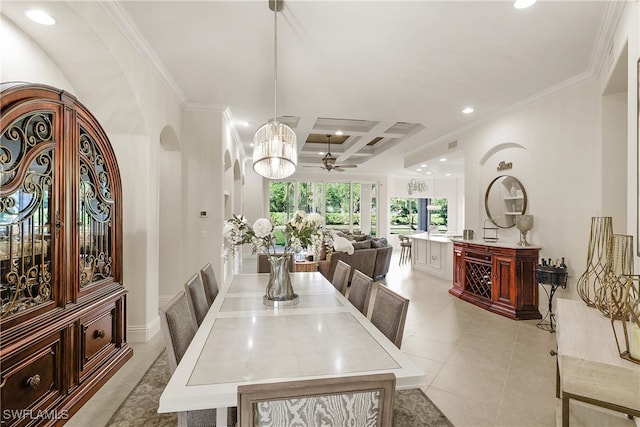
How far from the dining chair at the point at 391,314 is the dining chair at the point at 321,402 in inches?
29.9

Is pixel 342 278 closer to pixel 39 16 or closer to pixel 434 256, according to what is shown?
pixel 39 16

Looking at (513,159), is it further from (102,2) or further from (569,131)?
(102,2)

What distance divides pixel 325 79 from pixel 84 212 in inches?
110

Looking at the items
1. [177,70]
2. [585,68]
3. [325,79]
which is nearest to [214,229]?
[177,70]

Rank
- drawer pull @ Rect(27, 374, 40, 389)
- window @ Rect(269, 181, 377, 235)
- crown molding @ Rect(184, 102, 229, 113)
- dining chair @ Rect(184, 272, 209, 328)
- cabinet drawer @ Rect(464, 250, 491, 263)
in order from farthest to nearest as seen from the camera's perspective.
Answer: window @ Rect(269, 181, 377, 235)
cabinet drawer @ Rect(464, 250, 491, 263)
crown molding @ Rect(184, 102, 229, 113)
dining chair @ Rect(184, 272, 209, 328)
drawer pull @ Rect(27, 374, 40, 389)

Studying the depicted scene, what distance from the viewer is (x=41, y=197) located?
1.96 metres

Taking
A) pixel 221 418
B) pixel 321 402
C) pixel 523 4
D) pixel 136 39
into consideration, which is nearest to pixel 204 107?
pixel 136 39

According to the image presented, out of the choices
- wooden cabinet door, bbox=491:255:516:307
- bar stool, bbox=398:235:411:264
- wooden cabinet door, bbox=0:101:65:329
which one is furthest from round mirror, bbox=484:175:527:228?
wooden cabinet door, bbox=0:101:65:329

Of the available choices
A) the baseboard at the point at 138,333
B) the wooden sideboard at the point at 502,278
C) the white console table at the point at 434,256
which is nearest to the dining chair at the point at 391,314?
the baseboard at the point at 138,333

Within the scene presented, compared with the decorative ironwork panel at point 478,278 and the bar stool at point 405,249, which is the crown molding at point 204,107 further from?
the bar stool at point 405,249

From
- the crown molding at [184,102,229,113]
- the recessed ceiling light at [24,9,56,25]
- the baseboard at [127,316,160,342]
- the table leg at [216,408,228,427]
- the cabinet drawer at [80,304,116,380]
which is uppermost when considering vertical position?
the crown molding at [184,102,229,113]

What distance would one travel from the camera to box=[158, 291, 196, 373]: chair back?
56.6 inches

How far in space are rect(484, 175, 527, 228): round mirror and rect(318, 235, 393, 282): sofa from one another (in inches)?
88.7

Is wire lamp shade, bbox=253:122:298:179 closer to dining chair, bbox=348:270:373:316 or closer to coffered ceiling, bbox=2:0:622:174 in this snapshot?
coffered ceiling, bbox=2:0:622:174
